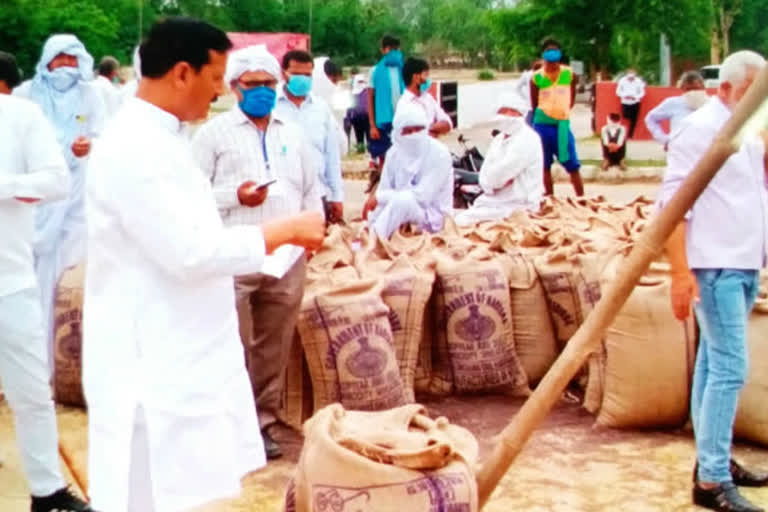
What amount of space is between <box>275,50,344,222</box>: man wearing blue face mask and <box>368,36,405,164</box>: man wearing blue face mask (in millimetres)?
4793

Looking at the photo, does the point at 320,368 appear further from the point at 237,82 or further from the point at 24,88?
the point at 24,88

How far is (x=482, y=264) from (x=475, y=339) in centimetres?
34

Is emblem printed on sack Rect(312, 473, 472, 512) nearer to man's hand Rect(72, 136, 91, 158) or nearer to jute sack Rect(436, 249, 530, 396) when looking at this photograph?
jute sack Rect(436, 249, 530, 396)

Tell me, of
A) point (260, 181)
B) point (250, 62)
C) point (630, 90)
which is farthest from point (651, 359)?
point (630, 90)

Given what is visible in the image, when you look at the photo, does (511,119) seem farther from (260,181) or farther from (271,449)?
(271,449)

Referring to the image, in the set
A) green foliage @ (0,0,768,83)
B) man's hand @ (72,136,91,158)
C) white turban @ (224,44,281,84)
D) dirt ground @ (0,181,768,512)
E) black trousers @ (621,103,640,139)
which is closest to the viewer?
dirt ground @ (0,181,768,512)

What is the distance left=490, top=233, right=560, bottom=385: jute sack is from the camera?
6.09 meters

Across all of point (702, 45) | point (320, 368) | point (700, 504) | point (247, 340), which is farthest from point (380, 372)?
point (702, 45)

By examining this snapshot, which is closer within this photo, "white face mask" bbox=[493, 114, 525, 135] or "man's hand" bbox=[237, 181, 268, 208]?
"man's hand" bbox=[237, 181, 268, 208]

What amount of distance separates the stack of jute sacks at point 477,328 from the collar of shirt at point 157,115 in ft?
7.92

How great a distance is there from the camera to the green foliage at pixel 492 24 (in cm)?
2550

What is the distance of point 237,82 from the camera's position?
17.1 feet

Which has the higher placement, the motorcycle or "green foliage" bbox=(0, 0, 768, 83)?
"green foliage" bbox=(0, 0, 768, 83)

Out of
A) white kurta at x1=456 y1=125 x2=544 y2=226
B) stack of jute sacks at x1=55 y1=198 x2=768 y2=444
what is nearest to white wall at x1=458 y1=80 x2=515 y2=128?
white kurta at x1=456 y1=125 x2=544 y2=226
